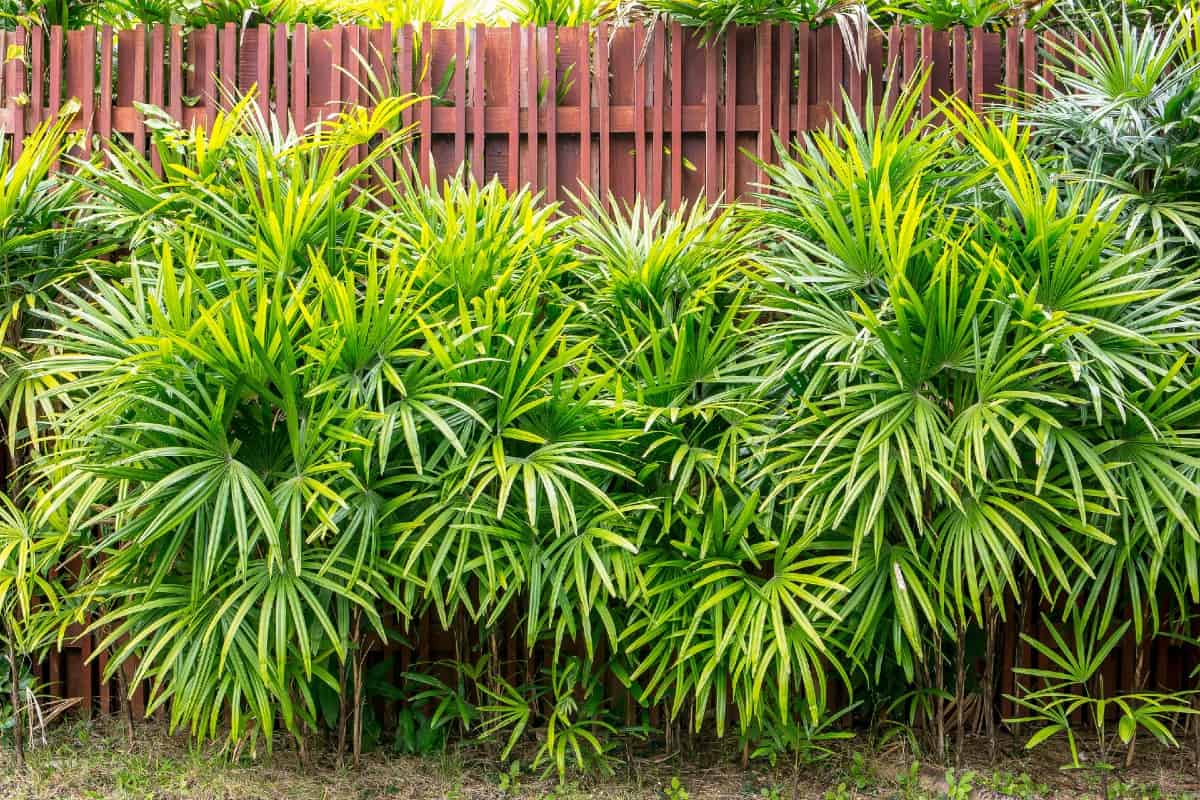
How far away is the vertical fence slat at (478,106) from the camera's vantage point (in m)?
3.66

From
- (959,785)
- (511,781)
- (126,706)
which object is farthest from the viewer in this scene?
(126,706)

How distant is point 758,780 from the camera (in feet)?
10.7

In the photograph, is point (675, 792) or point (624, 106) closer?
point (675, 792)

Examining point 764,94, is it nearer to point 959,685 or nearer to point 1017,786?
point 959,685

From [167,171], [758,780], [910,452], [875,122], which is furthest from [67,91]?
[758,780]

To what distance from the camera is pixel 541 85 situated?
3.70 m

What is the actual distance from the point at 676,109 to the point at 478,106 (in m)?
0.75

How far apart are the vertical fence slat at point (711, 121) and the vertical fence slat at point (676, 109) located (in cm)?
10

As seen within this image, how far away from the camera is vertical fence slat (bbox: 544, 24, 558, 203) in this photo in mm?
3660

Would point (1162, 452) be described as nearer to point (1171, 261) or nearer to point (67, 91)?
point (1171, 261)

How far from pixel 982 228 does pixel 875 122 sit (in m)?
0.91

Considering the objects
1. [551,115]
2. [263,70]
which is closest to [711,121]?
[551,115]

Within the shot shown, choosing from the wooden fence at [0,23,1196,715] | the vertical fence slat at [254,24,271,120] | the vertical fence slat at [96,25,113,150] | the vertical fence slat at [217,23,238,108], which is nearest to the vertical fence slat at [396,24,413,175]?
the wooden fence at [0,23,1196,715]

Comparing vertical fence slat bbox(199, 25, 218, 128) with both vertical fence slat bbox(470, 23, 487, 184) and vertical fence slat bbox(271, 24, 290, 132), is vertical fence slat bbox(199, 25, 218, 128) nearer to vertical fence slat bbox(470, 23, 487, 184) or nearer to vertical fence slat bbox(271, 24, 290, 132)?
vertical fence slat bbox(271, 24, 290, 132)
